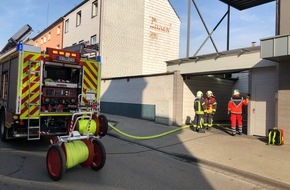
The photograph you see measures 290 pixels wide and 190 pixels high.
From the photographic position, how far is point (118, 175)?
260 inches

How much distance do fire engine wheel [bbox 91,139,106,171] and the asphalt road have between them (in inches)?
5.0

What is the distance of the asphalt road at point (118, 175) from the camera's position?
5.89 metres

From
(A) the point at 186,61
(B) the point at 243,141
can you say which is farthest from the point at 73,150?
(A) the point at 186,61

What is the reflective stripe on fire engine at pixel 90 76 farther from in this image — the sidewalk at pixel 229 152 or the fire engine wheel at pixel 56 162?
the fire engine wheel at pixel 56 162

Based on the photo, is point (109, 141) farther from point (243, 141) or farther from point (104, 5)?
point (104, 5)

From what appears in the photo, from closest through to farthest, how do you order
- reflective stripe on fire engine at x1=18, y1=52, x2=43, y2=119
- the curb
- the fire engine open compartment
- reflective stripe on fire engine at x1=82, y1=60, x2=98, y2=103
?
the curb
reflective stripe on fire engine at x1=18, y1=52, x2=43, y2=119
the fire engine open compartment
reflective stripe on fire engine at x1=82, y1=60, x2=98, y2=103

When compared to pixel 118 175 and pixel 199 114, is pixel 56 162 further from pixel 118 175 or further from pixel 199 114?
pixel 199 114

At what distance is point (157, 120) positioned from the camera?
50.6 feet

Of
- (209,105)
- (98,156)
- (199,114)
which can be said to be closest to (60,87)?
(98,156)

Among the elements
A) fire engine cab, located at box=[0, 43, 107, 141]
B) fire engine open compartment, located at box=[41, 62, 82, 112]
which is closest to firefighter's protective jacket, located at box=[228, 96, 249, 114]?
fire engine cab, located at box=[0, 43, 107, 141]

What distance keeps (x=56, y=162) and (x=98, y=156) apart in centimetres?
100

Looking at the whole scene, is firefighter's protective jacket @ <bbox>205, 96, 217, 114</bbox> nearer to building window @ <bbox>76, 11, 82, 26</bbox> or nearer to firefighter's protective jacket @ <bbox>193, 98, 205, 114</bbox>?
firefighter's protective jacket @ <bbox>193, 98, 205, 114</bbox>

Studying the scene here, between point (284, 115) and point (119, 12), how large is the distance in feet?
61.1

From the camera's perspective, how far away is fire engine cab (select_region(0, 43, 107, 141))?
8.52 metres
